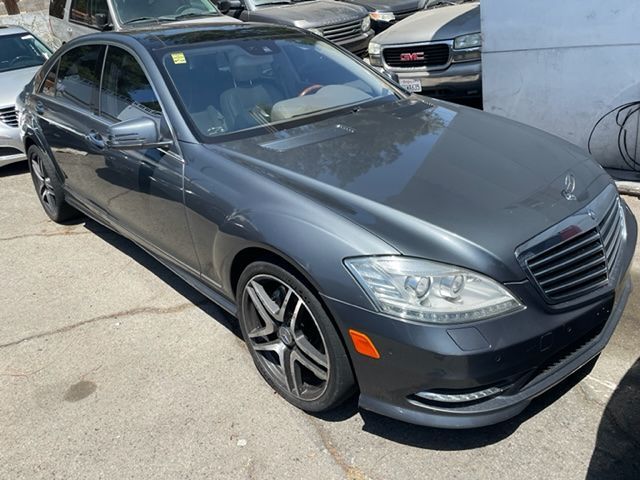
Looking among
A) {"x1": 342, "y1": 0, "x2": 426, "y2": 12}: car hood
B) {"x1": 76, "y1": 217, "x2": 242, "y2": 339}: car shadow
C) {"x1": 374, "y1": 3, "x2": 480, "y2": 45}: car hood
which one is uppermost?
{"x1": 374, "y1": 3, "x2": 480, "y2": 45}: car hood

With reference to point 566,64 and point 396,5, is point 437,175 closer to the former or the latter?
point 566,64

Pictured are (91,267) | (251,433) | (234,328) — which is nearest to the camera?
(251,433)

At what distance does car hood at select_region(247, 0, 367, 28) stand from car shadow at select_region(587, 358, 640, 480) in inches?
311

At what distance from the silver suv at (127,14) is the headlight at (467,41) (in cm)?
291

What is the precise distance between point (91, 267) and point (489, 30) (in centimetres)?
401

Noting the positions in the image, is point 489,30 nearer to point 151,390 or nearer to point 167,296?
point 167,296

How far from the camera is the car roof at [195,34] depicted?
381cm

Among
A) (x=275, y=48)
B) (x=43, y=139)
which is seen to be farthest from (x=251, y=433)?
(x=43, y=139)

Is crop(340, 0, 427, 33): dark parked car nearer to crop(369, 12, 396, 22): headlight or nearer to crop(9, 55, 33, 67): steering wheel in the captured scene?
crop(369, 12, 396, 22): headlight

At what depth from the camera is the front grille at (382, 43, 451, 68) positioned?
6863 millimetres

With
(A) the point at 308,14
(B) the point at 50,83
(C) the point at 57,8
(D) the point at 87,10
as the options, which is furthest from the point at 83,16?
(B) the point at 50,83

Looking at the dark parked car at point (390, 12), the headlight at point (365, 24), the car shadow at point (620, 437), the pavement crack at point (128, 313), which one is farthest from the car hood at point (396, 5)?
the car shadow at point (620, 437)

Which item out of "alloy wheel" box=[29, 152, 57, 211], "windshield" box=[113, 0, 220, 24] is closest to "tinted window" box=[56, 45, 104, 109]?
"alloy wheel" box=[29, 152, 57, 211]

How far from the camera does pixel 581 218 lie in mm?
2600
